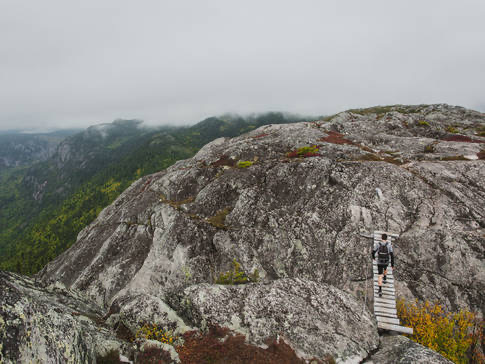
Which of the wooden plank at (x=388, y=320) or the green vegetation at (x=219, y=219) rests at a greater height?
the green vegetation at (x=219, y=219)

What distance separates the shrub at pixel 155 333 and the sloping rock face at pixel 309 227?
5.30 m

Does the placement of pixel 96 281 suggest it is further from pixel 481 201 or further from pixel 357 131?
pixel 357 131

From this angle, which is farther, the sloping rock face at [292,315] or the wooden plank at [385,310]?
the wooden plank at [385,310]

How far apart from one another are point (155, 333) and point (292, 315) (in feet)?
30.2

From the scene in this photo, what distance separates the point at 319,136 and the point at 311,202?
24.1m

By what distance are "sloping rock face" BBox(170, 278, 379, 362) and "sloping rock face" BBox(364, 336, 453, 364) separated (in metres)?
0.65

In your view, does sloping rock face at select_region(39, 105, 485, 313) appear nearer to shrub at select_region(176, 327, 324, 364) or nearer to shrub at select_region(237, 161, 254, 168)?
shrub at select_region(237, 161, 254, 168)

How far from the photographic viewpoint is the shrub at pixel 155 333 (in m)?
13.8

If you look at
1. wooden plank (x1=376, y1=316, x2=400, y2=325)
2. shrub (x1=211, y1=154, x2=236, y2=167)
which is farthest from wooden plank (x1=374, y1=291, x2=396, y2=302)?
shrub (x1=211, y1=154, x2=236, y2=167)

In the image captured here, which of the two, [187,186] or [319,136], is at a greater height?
[319,136]

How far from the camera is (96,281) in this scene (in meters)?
29.7

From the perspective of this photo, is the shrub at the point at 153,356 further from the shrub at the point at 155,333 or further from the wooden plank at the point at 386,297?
the wooden plank at the point at 386,297

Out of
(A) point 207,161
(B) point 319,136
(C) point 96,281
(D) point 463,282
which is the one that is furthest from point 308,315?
(B) point 319,136

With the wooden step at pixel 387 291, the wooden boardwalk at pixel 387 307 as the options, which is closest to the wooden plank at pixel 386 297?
the wooden boardwalk at pixel 387 307
